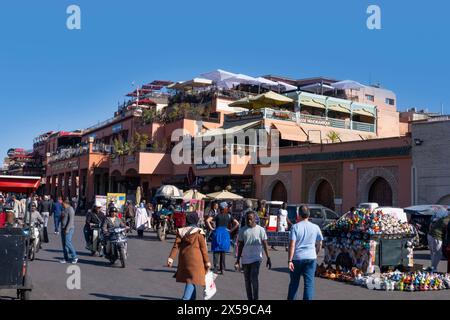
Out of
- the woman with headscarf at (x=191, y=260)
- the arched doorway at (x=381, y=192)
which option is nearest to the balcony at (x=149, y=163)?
the arched doorway at (x=381, y=192)

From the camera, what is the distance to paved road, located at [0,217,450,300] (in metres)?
10.1

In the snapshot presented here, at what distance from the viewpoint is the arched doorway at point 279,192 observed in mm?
31922

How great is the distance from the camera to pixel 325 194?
29.1 meters

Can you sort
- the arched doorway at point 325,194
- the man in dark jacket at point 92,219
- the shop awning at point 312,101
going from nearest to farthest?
the man in dark jacket at point 92,219
the arched doorway at point 325,194
the shop awning at point 312,101

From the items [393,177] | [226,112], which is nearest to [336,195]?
[393,177]

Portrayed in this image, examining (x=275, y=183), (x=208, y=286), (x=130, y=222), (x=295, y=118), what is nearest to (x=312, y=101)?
(x=295, y=118)

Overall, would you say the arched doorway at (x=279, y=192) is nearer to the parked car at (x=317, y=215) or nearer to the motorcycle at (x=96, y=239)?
the parked car at (x=317, y=215)

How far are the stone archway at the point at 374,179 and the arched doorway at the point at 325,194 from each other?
7.34 feet

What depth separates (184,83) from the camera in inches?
1909

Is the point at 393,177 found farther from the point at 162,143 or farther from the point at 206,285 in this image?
the point at 162,143

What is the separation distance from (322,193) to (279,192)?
366cm

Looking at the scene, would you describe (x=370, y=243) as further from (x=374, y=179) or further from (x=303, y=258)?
(x=374, y=179)
